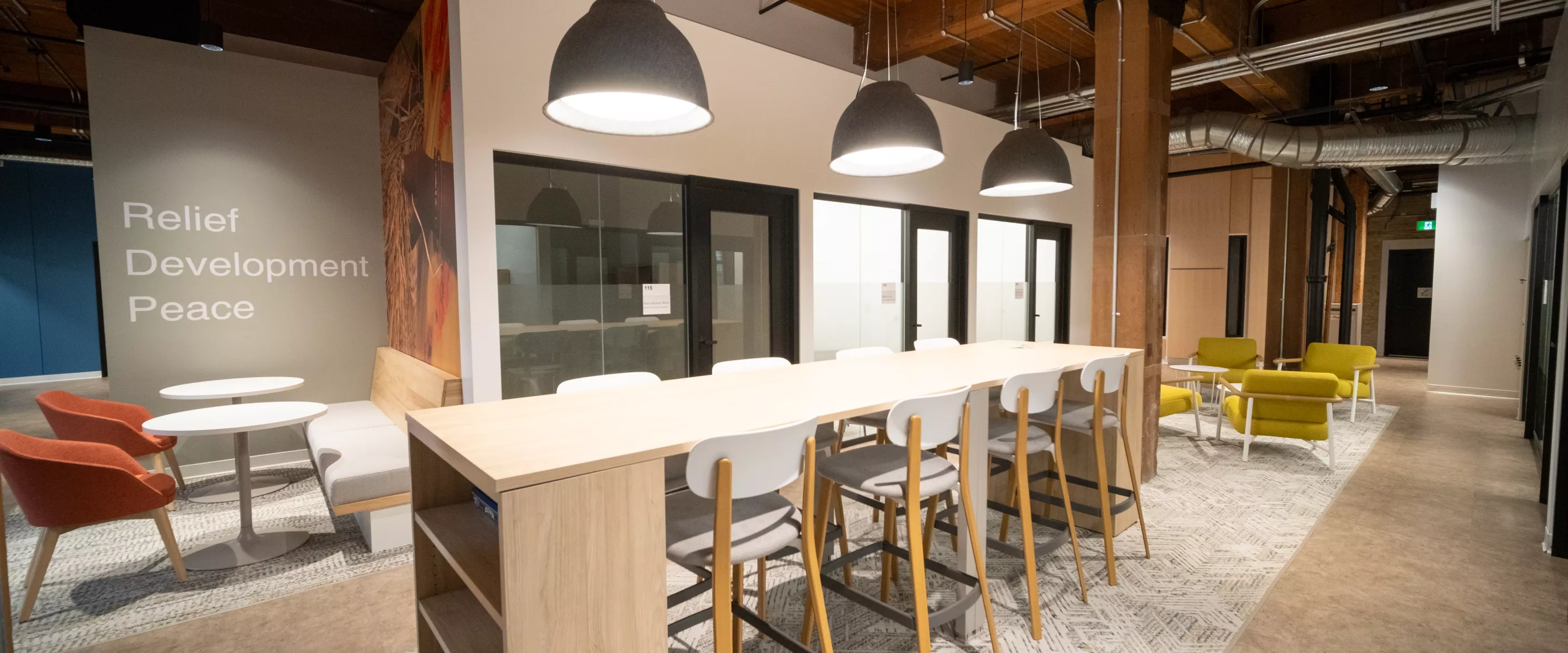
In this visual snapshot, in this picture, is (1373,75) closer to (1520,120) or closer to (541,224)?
(1520,120)

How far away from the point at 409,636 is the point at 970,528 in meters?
2.18

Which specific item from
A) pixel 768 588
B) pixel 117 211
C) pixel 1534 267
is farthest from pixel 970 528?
pixel 1534 267

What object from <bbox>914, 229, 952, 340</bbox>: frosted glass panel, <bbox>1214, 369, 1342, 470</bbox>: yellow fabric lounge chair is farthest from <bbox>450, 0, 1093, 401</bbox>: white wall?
<bbox>1214, 369, 1342, 470</bbox>: yellow fabric lounge chair

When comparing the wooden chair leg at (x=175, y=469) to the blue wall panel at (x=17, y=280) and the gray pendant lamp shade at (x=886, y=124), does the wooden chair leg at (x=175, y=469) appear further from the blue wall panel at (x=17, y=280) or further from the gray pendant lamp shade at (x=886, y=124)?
the blue wall panel at (x=17, y=280)

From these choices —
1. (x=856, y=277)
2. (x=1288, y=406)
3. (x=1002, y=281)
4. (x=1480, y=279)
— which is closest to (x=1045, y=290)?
(x=1002, y=281)

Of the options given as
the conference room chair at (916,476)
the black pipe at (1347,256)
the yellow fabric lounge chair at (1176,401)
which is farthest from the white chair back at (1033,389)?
the black pipe at (1347,256)

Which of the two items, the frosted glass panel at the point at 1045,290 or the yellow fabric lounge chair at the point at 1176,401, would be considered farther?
the frosted glass panel at the point at 1045,290

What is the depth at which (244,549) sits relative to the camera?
328cm

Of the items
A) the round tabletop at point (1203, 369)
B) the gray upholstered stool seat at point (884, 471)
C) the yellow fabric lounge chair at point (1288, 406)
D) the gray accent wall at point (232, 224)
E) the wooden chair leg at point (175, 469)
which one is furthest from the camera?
the round tabletop at point (1203, 369)

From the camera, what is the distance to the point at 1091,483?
299cm

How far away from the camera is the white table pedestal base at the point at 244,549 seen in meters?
3.16

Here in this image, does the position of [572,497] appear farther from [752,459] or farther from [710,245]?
[710,245]

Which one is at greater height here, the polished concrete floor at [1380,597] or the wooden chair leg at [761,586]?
the wooden chair leg at [761,586]

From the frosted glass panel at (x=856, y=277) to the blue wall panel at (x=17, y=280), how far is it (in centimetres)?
1027
